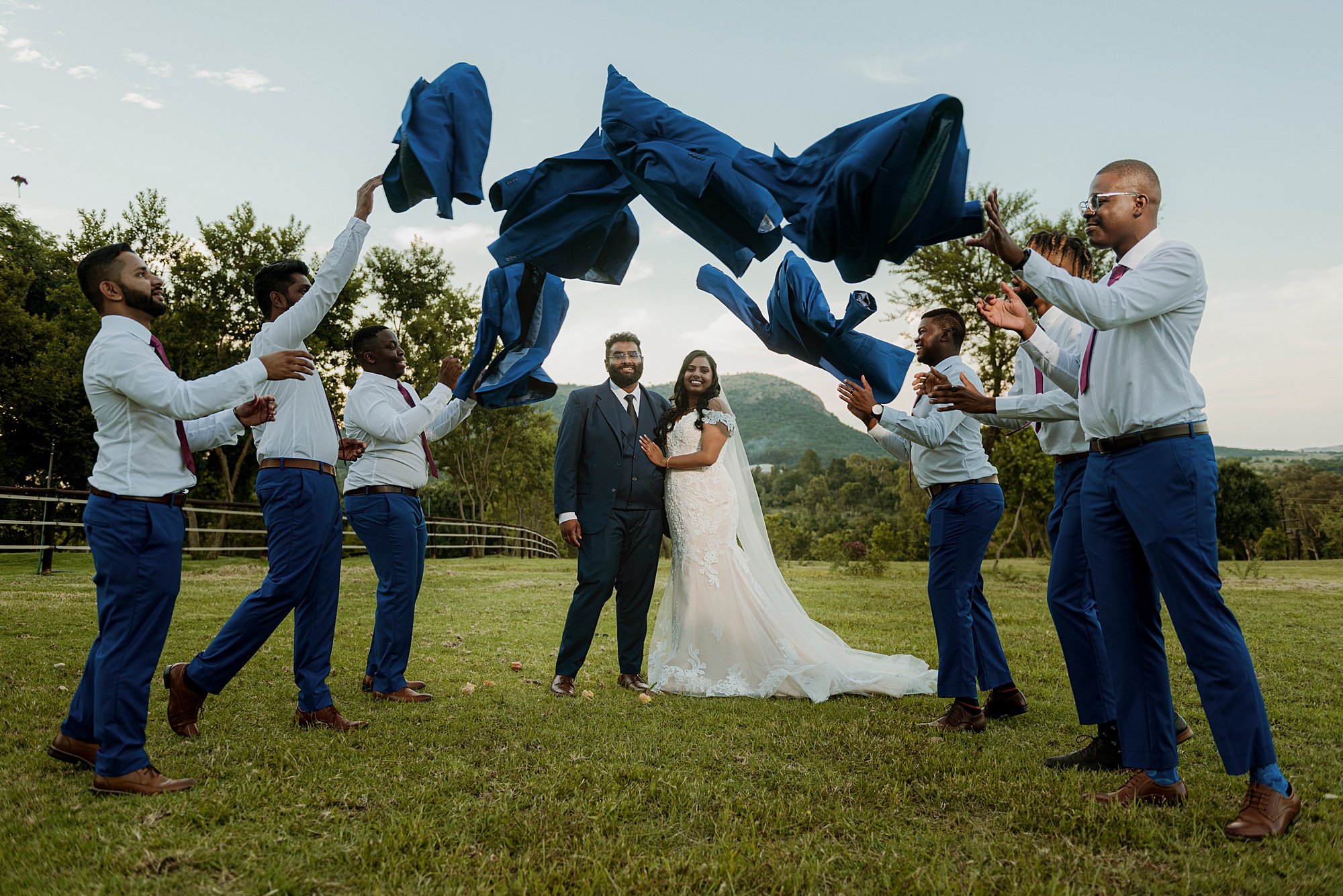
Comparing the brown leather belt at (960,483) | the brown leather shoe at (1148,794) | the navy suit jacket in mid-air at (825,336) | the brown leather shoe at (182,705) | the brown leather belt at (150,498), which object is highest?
the navy suit jacket in mid-air at (825,336)

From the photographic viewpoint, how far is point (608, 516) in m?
6.30

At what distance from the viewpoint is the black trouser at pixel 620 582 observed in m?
6.16

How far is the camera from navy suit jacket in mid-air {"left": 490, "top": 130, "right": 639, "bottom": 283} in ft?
15.2

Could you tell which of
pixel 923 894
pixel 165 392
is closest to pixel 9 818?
pixel 165 392

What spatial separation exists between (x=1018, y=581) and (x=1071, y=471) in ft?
45.9

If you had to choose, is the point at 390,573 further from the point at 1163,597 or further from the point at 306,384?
the point at 1163,597

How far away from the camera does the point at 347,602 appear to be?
479 inches

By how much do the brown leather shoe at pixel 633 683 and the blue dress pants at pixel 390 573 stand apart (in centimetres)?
155

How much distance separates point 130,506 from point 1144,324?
4.40 metres

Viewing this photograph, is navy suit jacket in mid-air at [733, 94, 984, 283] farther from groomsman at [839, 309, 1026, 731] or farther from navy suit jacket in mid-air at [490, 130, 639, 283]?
groomsman at [839, 309, 1026, 731]

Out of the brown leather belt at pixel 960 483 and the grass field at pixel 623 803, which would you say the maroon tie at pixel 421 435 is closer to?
the grass field at pixel 623 803

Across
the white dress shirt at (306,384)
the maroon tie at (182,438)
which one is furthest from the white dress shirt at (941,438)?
the maroon tie at (182,438)

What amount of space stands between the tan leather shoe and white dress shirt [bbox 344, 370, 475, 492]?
1.69m

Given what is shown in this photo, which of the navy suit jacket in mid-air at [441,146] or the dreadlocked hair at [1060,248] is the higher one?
the navy suit jacket in mid-air at [441,146]
